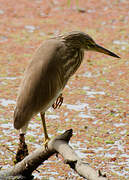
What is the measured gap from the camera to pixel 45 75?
8.93 feet

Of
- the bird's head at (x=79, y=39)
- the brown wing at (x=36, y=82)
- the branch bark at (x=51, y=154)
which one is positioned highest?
the bird's head at (x=79, y=39)

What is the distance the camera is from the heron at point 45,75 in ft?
8.81

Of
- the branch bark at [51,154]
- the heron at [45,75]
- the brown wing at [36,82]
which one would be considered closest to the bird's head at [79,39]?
the heron at [45,75]

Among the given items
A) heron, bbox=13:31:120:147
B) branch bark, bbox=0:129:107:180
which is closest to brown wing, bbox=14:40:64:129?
heron, bbox=13:31:120:147

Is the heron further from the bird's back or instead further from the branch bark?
the branch bark

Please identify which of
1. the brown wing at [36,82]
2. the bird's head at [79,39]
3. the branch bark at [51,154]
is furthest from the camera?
the bird's head at [79,39]

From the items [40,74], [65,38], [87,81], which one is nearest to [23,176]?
[40,74]

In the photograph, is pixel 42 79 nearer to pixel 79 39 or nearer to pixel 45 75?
pixel 45 75

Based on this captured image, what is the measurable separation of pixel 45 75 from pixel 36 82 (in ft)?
0.25

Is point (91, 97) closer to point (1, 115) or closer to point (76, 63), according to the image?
point (1, 115)

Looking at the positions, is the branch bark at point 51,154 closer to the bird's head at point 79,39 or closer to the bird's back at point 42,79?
the bird's back at point 42,79

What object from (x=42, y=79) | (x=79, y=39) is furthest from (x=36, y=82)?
(x=79, y=39)

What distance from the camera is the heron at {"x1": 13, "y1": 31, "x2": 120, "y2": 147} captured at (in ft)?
8.81

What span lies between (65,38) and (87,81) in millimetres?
2422
